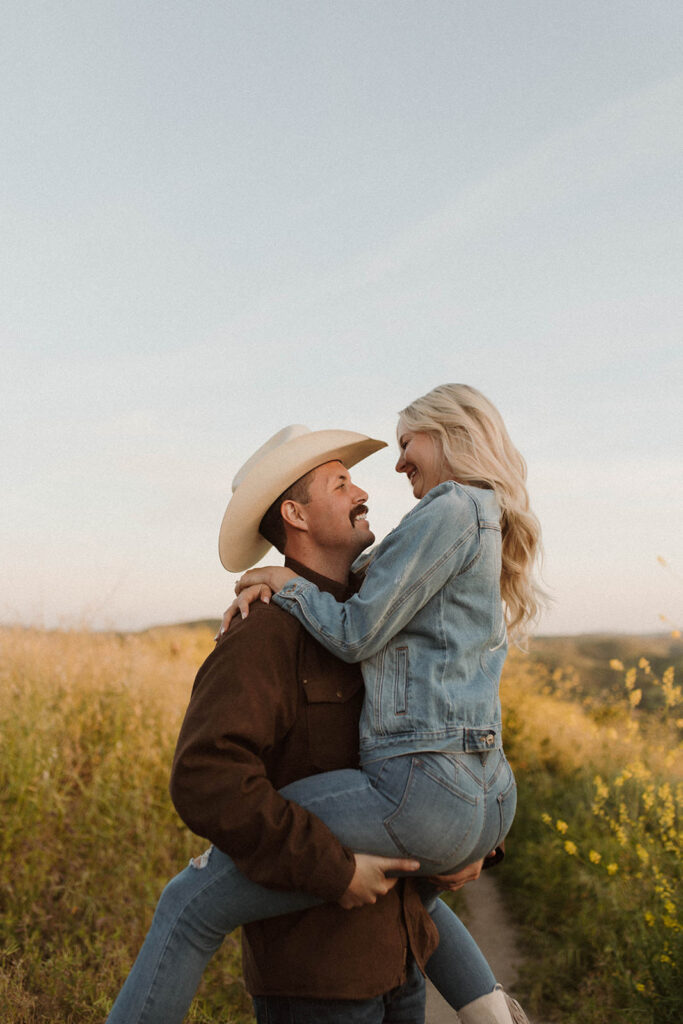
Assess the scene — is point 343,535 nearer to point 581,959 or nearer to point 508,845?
point 581,959

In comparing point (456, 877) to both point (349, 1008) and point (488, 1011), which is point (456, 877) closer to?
point (349, 1008)

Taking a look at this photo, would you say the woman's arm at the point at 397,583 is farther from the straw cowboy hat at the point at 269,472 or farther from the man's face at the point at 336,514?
the straw cowboy hat at the point at 269,472

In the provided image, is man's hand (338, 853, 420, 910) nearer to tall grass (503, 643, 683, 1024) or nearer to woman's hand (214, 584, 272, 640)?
woman's hand (214, 584, 272, 640)

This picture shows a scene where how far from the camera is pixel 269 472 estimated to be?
109 inches

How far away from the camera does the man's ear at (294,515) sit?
9.11ft

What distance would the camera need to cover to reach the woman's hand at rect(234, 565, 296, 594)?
2588 millimetres

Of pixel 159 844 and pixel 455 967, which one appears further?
pixel 159 844

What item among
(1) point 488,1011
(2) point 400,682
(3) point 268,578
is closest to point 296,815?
(2) point 400,682

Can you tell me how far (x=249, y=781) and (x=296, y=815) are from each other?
144mm

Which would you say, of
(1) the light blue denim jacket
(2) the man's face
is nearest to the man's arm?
(1) the light blue denim jacket

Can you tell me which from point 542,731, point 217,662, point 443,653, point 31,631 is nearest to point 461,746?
point 443,653

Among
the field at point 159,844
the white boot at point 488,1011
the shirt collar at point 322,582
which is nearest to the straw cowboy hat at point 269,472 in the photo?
the shirt collar at point 322,582

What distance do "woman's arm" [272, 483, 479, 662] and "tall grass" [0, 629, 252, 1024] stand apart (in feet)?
8.75

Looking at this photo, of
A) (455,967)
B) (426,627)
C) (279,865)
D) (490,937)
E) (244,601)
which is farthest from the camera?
(490,937)
